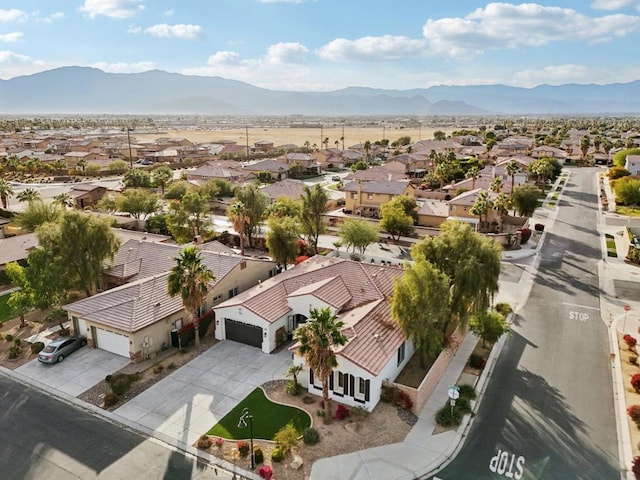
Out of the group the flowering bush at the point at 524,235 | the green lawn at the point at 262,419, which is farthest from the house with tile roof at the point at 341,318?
the flowering bush at the point at 524,235

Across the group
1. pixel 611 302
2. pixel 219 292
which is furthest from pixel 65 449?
pixel 611 302

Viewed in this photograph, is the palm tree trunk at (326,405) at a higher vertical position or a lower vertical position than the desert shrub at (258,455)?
higher

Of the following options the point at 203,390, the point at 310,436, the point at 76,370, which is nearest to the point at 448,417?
the point at 310,436

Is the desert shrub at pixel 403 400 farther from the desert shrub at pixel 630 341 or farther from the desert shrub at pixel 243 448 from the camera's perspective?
the desert shrub at pixel 630 341

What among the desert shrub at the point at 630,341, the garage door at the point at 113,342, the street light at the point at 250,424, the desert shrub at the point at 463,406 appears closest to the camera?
the street light at the point at 250,424

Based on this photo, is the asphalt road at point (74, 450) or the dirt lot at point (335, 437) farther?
the dirt lot at point (335, 437)

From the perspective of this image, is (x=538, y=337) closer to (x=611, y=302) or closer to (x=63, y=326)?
(x=611, y=302)

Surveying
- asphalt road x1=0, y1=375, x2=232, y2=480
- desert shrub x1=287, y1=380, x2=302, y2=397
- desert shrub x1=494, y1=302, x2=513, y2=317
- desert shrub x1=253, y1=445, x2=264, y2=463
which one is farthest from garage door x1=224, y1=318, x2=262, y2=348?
desert shrub x1=494, y1=302, x2=513, y2=317

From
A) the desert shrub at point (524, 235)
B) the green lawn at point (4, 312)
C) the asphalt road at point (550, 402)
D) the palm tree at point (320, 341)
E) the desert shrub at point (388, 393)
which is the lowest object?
the green lawn at point (4, 312)
